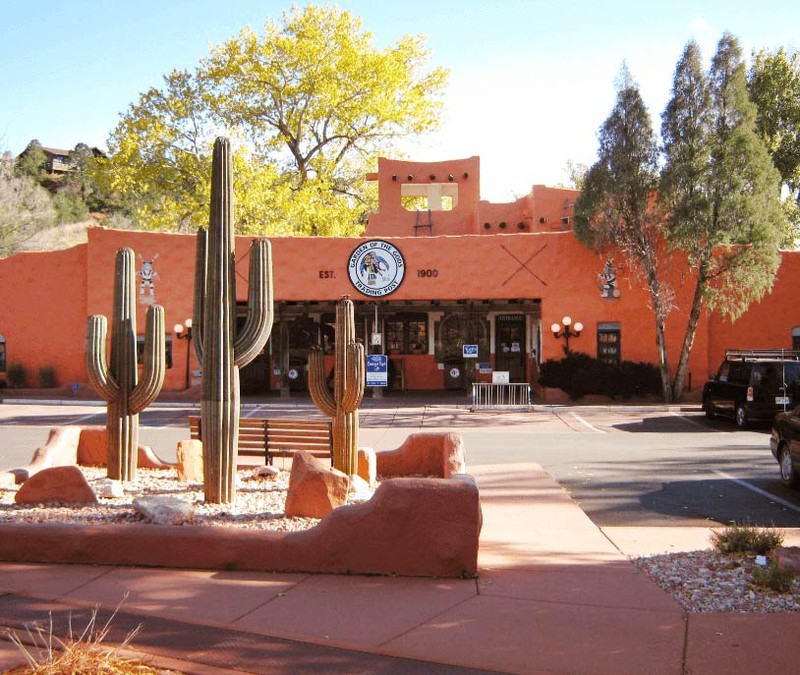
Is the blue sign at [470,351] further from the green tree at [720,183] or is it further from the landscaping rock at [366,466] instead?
the landscaping rock at [366,466]

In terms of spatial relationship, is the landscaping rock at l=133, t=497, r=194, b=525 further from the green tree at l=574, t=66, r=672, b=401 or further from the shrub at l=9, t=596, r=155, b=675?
the green tree at l=574, t=66, r=672, b=401

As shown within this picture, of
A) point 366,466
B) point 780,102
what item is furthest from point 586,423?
point 780,102

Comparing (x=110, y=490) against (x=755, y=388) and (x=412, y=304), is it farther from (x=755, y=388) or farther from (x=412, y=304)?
(x=412, y=304)

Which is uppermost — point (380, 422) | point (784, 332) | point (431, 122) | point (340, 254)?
point (431, 122)

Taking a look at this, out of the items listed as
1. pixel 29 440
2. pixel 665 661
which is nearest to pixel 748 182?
pixel 29 440

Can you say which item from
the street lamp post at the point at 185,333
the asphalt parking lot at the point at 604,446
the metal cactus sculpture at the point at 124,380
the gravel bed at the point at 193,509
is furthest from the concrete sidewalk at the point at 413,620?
the street lamp post at the point at 185,333

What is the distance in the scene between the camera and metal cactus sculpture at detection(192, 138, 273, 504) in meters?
8.98

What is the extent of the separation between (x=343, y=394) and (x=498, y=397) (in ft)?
48.0

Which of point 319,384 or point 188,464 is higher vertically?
point 319,384

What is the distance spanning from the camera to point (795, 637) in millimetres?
5469

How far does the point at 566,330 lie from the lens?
26609 mm

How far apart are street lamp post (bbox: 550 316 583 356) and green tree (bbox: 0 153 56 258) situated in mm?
31950

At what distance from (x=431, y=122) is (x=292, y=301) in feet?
68.3

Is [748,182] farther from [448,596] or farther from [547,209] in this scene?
[448,596]
